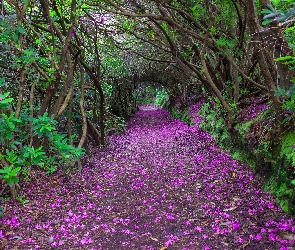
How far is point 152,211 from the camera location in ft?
15.8

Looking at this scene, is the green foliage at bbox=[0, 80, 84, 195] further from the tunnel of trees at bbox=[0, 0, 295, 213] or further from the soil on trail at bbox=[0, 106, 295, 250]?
the soil on trail at bbox=[0, 106, 295, 250]

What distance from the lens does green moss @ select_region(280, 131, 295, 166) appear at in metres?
4.07

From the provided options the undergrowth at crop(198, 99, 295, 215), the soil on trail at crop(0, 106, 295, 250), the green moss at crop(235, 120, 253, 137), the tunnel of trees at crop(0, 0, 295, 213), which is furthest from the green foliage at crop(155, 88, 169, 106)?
the soil on trail at crop(0, 106, 295, 250)

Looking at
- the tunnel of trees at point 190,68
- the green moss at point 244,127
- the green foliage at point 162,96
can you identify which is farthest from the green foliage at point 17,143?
the green foliage at point 162,96

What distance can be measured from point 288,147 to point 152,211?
2.25m

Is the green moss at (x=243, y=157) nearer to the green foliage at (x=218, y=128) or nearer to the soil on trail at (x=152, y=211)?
the soil on trail at (x=152, y=211)

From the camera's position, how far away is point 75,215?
15.5 feet

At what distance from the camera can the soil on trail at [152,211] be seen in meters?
3.72

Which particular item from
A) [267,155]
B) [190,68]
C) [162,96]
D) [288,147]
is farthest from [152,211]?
[162,96]

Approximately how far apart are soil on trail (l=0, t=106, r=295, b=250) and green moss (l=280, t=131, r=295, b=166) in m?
0.65

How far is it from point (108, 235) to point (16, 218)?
1354 millimetres

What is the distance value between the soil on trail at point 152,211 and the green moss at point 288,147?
0.65 m

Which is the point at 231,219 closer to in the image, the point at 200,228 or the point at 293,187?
the point at 200,228

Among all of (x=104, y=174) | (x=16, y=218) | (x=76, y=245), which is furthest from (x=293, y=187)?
(x=104, y=174)
